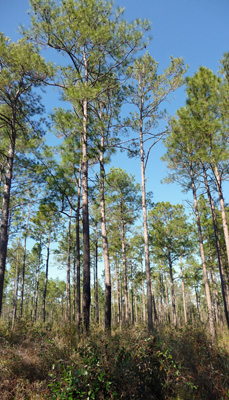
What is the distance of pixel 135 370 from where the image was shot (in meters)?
3.40

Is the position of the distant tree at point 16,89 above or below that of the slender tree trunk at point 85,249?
above

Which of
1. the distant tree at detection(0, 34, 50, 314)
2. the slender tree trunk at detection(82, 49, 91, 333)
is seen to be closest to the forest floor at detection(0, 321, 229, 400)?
the slender tree trunk at detection(82, 49, 91, 333)

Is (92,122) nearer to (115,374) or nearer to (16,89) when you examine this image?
(16,89)

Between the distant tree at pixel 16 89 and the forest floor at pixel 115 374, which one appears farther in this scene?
the distant tree at pixel 16 89

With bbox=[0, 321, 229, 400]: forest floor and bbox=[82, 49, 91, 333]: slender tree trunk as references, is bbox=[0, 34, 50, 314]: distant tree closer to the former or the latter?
bbox=[82, 49, 91, 333]: slender tree trunk

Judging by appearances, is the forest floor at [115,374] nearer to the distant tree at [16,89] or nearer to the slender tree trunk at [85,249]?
the slender tree trunk at [85,249]

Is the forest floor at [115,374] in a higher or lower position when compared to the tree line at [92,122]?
lower

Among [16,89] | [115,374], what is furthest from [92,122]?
[115,374]

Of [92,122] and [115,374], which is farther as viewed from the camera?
[92,122]

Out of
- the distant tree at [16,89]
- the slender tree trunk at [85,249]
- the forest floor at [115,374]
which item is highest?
the distant tree at [16,89]

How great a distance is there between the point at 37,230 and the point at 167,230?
37.5 ft

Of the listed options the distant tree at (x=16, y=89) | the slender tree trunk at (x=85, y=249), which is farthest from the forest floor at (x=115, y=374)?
the distant tree at (x=16, y=89)

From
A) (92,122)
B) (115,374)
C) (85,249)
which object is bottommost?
(115,374)

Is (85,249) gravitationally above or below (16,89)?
below
